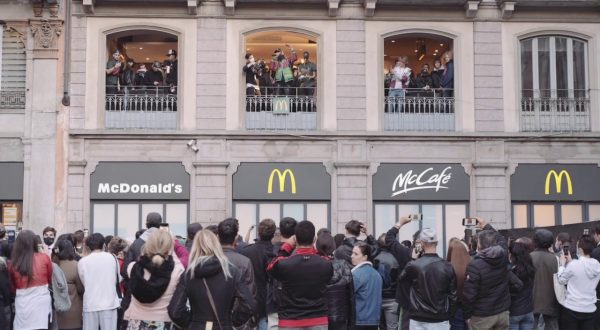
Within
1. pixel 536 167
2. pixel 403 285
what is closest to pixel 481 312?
pixel 403 285

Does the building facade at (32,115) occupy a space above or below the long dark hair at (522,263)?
above

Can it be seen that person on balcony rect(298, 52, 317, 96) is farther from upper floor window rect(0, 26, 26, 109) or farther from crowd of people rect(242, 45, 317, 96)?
upper floor window rect(0, 26, 26, 109)

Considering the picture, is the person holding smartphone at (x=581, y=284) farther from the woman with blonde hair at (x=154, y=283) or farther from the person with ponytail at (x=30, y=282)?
the person with ponytail at (x=30, y=282)

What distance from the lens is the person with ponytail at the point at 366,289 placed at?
1169 cm

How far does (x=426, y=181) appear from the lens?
84.2 feet

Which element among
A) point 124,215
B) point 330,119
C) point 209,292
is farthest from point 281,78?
point 209,292

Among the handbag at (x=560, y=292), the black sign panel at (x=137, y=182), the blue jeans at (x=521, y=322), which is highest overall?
the black sign panel at (x=137, y=182)

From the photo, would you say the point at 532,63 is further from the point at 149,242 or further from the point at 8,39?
the point at 149,242

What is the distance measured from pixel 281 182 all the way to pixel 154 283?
16448 millimetres

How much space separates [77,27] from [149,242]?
58.7 feet

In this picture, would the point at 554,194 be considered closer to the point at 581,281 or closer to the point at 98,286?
the point at 581,281

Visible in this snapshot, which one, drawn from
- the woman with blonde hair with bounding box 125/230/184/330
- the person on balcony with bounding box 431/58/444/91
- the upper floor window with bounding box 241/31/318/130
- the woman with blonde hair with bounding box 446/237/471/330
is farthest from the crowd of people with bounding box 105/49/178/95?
the woman with blonde hair with bounding box 125/230/184/330

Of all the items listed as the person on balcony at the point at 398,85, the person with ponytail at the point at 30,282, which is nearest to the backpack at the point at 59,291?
the person with ponytail at the point at 30,282

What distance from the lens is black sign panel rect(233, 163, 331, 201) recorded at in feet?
82.8
